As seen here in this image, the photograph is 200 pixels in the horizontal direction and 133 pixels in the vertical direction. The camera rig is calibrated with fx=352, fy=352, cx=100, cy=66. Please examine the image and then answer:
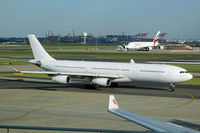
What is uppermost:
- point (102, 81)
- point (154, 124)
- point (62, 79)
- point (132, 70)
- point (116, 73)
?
point (154, 124)

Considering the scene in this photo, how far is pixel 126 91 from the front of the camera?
42312mm

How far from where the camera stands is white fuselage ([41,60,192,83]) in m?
41.9

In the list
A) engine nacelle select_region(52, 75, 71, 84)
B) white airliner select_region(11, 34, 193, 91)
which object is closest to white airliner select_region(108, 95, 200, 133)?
white airliner select_region(11, 34, 193, 91)

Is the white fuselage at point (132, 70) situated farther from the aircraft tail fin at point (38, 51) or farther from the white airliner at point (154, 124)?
the white airliner at point (154, 124)

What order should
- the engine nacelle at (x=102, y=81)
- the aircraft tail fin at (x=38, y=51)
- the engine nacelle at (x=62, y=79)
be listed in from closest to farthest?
the engine nacelle at (x=102, y=81)
the engine nacelle at (x=62, y=79)
the aircraft tail fin at (x=38, y=51)

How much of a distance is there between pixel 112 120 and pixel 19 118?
7027 mm

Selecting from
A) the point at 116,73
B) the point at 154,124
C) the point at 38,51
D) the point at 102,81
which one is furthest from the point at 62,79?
the point at 154,124

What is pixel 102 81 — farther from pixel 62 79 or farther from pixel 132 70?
pixel 62 79

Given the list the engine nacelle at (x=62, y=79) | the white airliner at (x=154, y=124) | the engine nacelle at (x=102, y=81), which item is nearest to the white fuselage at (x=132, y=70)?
the engine nacelle at (x=102, y=81)

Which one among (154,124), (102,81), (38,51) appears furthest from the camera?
(38,51)

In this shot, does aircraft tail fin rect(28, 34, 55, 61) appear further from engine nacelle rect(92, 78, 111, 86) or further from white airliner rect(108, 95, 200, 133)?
white airliner rect(108, 95, 200, 133)

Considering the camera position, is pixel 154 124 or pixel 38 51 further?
pixel 38 51

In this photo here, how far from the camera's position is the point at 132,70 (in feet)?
142

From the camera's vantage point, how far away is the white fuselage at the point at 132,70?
137ft
